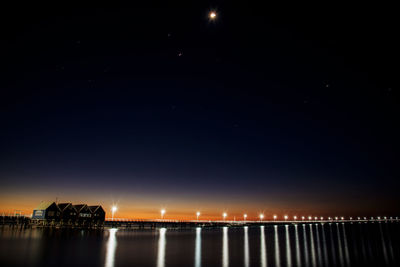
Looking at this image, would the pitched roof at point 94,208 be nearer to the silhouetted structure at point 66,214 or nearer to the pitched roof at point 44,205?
the silhouetted structure at point 66,214

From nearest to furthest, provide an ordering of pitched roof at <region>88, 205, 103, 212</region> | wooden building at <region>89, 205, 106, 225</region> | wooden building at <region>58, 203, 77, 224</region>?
wooden building at <region>58, 203, 77, 224</region> → wooden building at <region>89, 205, 106, 225</region> → pitched roof at <region>88, 205, 103, 212</region>

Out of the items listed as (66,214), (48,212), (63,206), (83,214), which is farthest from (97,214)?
(48,212)

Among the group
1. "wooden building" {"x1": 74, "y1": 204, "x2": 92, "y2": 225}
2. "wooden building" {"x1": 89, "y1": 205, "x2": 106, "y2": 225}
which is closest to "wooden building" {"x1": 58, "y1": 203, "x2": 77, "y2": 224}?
"wooden building" {"x1": 74, "y1": 204, "x2": 92, "y2": 225}

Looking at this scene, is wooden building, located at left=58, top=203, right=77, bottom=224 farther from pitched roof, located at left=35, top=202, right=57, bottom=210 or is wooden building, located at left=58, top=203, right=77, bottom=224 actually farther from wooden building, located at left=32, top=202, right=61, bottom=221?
pitched roof, located at left=35, top=202, right=57, bottom=210

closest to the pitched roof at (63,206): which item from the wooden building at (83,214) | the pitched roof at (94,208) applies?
the wooden building at (83,214)

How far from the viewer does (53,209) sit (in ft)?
257

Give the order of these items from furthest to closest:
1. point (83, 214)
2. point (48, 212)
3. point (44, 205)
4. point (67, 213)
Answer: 1. point (83, 214)
2. point (67, 213)
3. point (44, 205)
4. point (48, 212)

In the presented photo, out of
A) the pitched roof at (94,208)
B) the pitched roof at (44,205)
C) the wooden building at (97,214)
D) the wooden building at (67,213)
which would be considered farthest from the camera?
the pitched roof at (94,208)

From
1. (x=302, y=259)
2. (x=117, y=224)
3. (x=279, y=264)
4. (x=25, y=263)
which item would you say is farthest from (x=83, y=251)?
(x=117, y=224)

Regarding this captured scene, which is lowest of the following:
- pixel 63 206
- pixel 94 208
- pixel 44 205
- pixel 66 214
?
pixel 66 214

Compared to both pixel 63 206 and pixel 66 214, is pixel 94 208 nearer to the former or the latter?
pixel 66 214

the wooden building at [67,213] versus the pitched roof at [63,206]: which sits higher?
the pitched roof at [63,206]

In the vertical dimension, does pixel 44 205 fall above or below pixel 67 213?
above

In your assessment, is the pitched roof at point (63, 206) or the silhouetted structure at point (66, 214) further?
the pitched roof at point (63, 206)
